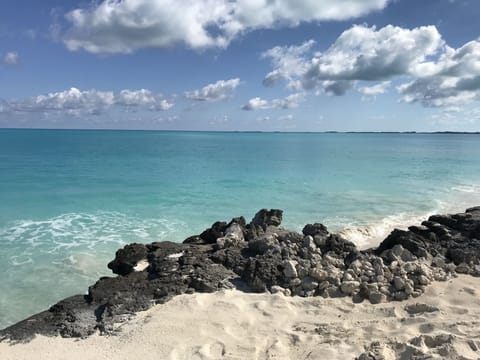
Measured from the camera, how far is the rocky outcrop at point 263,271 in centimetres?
771

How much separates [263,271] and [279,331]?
2.05 m

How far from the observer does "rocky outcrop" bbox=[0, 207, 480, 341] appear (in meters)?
7.71

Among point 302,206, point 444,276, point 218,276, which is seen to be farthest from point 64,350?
point 302,206

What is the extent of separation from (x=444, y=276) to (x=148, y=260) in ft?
24.3

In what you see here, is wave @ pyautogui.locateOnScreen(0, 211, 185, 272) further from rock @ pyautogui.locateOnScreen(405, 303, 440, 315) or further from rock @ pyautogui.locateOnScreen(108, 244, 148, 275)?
rock @ pyautogui.locateOnScreen(405, 303, 440, 315)

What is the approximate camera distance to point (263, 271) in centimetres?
892

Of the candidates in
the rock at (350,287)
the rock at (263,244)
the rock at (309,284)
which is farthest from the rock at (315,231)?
the rock at (350,287)

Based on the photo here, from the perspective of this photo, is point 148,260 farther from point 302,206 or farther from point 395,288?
point 302,206

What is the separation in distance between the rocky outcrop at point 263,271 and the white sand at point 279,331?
327 millimetres

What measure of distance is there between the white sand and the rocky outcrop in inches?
12.9

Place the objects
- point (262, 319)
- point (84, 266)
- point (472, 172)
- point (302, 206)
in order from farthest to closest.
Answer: point (472, 172)
point (302, 206)
point (84, 266)
point (262, 319)

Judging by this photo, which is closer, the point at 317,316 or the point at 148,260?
the point at 317,316

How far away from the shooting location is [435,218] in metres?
13.7

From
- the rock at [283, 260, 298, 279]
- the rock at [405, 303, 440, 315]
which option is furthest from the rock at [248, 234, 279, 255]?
the rock at [405, 303, 440, 315]
